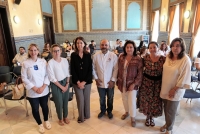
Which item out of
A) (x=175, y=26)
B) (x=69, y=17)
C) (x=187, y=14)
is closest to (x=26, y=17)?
(x=69, y=17)

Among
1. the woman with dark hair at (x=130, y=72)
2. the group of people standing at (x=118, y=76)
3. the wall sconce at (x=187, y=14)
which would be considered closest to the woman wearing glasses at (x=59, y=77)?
the group of people standing at (x=118, y=76)

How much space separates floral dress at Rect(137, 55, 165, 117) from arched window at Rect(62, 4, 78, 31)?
7889 millimetres

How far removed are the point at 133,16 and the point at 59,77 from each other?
820cm

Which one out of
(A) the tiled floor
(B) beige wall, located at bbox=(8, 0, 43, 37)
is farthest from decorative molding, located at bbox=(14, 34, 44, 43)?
(A) the tiled floor

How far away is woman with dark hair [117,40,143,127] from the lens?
2.18 m

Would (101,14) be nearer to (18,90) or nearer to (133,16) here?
(133,16)

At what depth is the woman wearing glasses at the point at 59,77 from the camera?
2225 mm

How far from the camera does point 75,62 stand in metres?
2.28

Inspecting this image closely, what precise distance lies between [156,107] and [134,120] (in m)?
0.46

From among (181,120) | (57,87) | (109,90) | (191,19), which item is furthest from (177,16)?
(57,87)

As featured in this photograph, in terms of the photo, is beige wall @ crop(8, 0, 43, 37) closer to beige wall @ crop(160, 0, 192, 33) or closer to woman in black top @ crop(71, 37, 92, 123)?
woman in black top @ crop(71, 37, 92, 123)

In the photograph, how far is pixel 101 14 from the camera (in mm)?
9094

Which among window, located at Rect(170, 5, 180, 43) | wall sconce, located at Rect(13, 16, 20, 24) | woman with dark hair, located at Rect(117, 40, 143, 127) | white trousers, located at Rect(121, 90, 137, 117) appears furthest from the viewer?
window, located at Rect(170, 5, 180, 43)

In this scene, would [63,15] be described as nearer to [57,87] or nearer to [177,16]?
[177,16]
